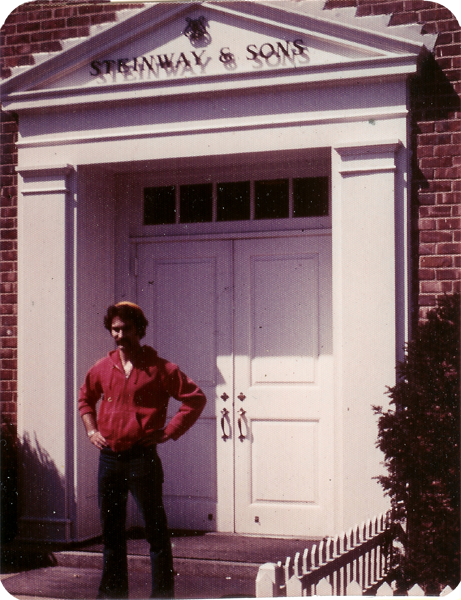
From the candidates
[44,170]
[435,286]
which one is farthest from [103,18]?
[435,286]

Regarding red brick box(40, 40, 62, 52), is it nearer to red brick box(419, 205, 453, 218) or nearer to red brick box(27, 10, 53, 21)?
red brick box(27, 10, 53, 21)

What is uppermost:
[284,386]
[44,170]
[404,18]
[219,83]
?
[404,18]

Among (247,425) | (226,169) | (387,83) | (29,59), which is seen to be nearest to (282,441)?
(247,425)

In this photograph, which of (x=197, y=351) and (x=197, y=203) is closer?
(x=197, y=351)

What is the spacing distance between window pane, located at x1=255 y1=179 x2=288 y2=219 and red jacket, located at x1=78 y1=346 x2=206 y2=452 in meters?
2.03

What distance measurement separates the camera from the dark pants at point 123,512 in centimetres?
507

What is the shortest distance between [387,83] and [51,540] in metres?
4.24

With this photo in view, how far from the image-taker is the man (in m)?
5.10

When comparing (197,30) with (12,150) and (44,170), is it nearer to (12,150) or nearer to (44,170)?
(44,170)

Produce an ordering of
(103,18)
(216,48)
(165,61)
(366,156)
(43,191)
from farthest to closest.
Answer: (43,191)
(103,18)
(165,61)
(216,48)
(366,156)

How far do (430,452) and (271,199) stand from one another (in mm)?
2637

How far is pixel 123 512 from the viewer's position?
17.1ft

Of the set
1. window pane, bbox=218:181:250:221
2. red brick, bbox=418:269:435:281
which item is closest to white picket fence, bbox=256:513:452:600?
red brick, bbox=418:269:435:281

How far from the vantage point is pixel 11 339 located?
22.7ft
